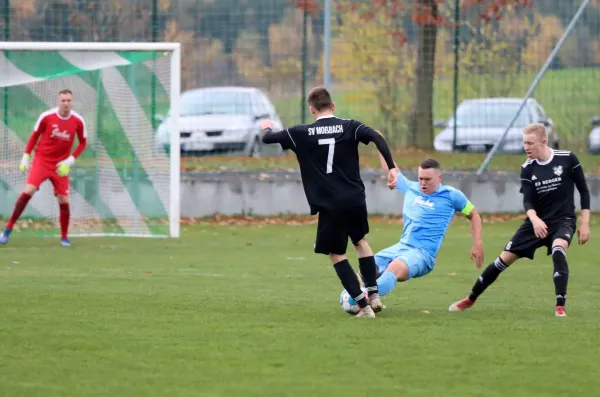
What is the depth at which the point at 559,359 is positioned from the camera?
7.32 metres

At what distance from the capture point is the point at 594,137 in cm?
2091

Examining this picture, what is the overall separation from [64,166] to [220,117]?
4810 mm

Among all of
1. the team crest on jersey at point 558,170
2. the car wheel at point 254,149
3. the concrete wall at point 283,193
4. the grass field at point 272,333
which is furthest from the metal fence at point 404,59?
the team crest on jersey at point 558,170

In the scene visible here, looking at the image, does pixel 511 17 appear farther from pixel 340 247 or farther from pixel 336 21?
pixel 340 247

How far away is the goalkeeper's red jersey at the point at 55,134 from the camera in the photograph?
1573 cm

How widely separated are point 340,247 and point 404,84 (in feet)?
38.6

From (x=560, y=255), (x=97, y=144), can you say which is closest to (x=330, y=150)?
(x=560, y=255)

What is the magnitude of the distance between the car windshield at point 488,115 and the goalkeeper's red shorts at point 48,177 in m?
7.32

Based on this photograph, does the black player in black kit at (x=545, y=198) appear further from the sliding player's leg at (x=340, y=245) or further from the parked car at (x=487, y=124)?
the parked car at (x=487, y=124)

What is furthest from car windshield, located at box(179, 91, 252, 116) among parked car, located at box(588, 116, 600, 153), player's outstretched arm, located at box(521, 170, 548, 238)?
player's outstretched arm, located at box(521, 170, 548, 238)

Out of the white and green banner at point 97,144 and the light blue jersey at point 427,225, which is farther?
the white and green banner at point 97,144

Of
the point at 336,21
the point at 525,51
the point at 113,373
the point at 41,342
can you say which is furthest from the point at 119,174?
the point at 113,373

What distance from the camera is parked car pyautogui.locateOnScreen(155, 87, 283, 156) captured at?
19891mm

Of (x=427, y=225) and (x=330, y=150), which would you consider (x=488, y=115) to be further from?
(x=330, y=150)
